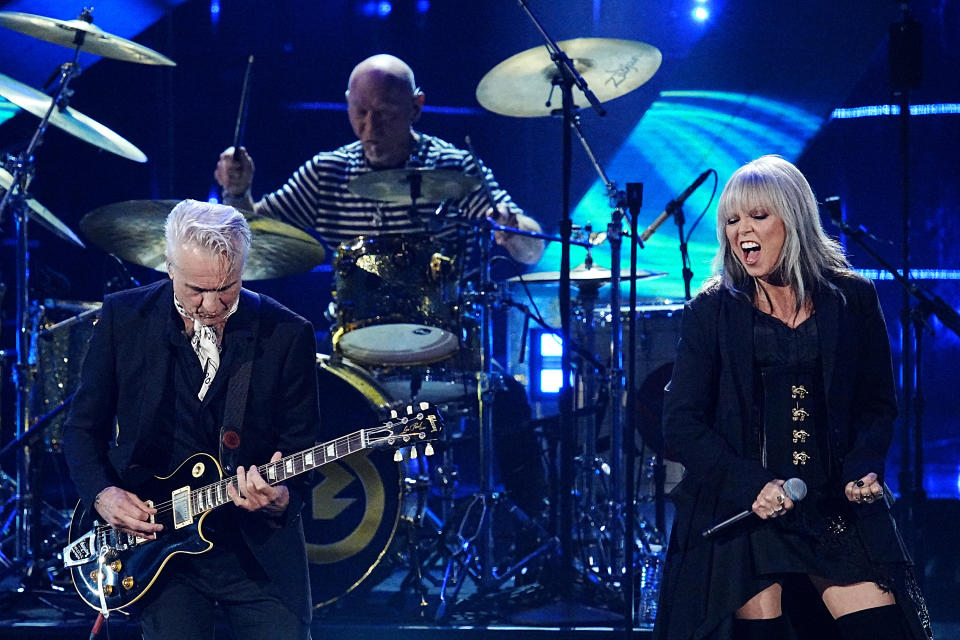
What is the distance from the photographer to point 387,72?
6.36 meters

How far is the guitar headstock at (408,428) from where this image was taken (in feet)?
10.8

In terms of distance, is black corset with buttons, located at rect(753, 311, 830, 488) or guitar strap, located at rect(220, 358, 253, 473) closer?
black corset with buttons, located at rect(753, 311, 830, 488)

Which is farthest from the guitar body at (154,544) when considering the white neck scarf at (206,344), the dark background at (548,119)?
the dark background at (548,119)

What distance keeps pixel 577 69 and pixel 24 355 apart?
3.26 meters

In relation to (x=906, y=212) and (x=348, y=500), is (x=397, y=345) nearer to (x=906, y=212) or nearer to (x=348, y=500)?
(x=348, y=500)

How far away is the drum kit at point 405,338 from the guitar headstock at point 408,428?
1.65 m

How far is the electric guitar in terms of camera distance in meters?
3.10

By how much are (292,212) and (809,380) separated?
4.31 meters

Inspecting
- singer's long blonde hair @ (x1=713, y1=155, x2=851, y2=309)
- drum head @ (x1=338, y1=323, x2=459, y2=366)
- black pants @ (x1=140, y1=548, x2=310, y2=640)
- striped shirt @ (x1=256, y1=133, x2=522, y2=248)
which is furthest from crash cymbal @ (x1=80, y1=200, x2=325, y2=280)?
singer's long blonde hair @ (x1=713, y1=155, x2=851, y2=309)

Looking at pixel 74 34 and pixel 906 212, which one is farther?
pixel 906 212

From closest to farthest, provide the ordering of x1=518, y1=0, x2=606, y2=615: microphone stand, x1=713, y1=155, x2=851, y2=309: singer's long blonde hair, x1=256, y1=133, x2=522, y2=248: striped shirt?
x1=713, y1=155, x2=851, y2=309: singer's long blonde hair
x1=518, y1=0, x2=606, y2=615: microphone stand
x1=256, y1=133, x2=522, y2=248: striped shirt

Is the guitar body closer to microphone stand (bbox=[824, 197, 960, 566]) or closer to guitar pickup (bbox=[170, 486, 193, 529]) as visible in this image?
guitar pickup (bbox=[170, 486, 193, 529])

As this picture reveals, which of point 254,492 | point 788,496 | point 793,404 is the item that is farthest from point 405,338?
point 788,496

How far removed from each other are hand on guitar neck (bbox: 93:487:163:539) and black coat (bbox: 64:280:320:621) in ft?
0.16
